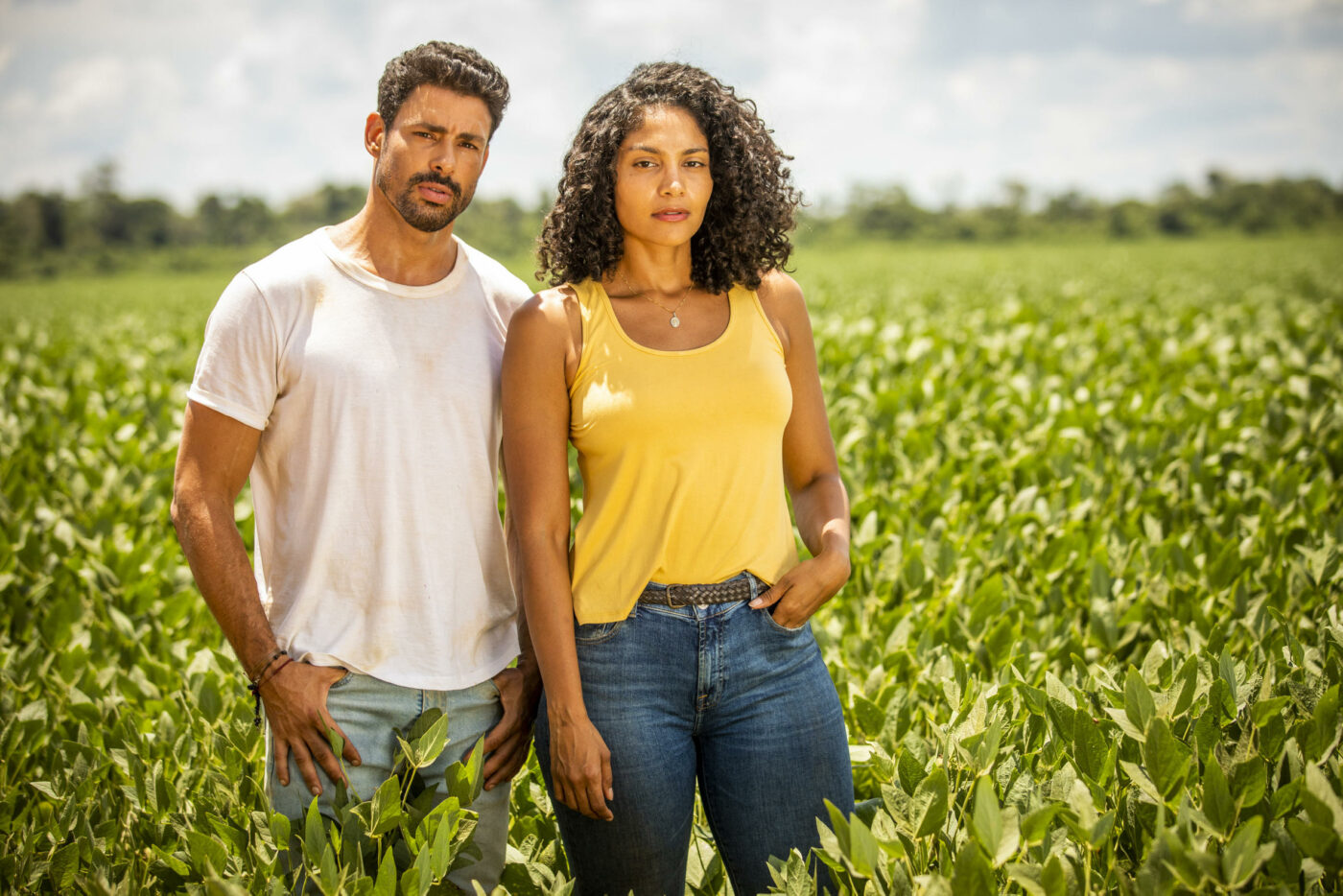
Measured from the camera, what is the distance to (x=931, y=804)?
4.93 feet

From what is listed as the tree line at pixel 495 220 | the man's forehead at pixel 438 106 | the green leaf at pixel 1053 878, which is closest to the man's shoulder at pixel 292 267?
the man's forehead at pixel 438 106

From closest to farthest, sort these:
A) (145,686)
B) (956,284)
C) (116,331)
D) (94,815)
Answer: (94,815) < (145,686) < (116,331) < (956,284)

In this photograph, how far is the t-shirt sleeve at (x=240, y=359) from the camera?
1765 millimetres

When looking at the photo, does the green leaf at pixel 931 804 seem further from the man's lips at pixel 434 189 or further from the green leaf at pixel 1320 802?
the man's lips at pixel 434 189

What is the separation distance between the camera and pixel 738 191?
6.58 ft

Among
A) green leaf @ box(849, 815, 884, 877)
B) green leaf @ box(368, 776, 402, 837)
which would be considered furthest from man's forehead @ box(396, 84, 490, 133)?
green leaf @ box(849, 815, 884, 877)

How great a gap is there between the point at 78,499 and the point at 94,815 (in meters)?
2.99

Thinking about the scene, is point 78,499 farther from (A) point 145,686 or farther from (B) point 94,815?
(B) point 94,815

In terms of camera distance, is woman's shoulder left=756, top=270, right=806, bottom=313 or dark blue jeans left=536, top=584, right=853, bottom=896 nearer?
dark blue jeans left=536, top=584, right=853, bottom=896

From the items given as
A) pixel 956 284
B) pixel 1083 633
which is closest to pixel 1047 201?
pixel 956 284

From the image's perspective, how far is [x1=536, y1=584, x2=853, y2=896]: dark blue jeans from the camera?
1740 millimetres

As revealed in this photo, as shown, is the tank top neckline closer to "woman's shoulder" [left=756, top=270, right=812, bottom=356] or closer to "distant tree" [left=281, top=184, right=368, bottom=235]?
"woman's shoulder" [left=756, top=270, right=812, bottom=356]

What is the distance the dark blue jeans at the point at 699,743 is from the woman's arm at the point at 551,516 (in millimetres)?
50

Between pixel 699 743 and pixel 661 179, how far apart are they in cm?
107
